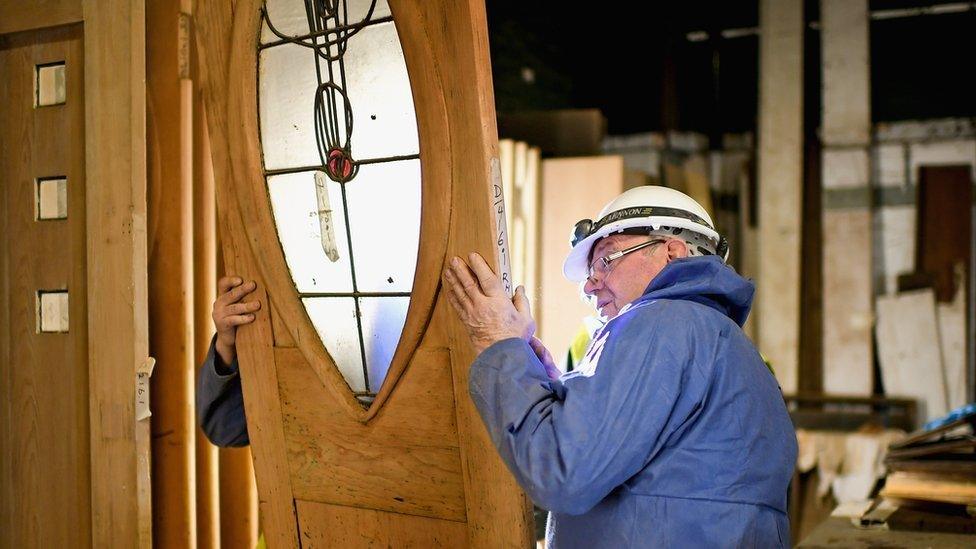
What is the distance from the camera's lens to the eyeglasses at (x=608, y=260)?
1.98m

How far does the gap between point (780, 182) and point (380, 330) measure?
4.78 meters

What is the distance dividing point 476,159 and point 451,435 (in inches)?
22.1

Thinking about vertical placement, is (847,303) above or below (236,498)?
above

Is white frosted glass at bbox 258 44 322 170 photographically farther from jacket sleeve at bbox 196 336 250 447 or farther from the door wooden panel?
the door wooden panel

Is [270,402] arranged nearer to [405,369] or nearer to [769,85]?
[405,369]

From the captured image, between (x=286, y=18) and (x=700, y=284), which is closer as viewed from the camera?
(x=700, y=284)

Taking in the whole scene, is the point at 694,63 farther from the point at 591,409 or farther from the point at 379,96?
the point at 591,409

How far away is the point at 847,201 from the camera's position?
243 inches

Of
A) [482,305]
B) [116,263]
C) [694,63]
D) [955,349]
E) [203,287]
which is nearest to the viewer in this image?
[482,305]

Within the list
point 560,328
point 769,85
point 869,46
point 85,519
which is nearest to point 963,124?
point 869,46

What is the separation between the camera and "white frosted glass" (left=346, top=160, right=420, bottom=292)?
1.88m

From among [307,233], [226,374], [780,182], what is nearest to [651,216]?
[307,233]

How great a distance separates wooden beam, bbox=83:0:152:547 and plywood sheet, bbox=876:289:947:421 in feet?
17.1

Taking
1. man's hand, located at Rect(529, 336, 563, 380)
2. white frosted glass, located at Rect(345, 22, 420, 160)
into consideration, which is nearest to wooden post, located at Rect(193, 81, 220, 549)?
white frosted glass, located at Rect(345, 22, 420, 160)
